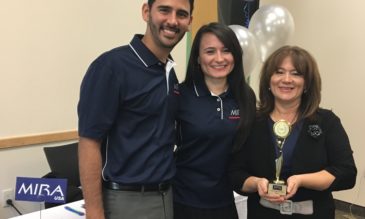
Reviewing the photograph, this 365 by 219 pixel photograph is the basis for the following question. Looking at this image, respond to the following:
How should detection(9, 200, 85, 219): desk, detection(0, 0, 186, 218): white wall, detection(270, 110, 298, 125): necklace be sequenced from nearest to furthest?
1. detection(270, 110, 298, 125): necklace
2. detection(9, 200, 85, 219): desk
3. detection(0, 0, 186, 218): white wall

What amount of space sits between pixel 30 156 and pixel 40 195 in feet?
5.41

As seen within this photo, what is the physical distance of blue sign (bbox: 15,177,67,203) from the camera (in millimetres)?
1428

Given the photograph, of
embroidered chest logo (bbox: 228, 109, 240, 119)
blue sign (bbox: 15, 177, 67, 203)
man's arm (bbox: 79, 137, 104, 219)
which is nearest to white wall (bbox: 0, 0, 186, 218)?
blue sign (bbox: 15, 177, 67, 203)

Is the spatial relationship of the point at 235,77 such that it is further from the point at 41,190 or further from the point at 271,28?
the point at 271,28

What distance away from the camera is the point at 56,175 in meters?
2.63

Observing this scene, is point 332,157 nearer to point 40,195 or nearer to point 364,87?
point 40,195

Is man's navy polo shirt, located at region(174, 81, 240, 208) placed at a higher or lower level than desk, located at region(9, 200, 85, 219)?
higher

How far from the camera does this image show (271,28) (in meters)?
2.91

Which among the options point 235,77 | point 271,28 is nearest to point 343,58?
point 271,28

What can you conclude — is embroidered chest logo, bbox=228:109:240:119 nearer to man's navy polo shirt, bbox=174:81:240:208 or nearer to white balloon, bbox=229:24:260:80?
man's navy polo shirt, bbox=174:81:240:208

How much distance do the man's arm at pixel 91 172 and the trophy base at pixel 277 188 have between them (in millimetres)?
618

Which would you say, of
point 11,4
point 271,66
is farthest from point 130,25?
point 271,66

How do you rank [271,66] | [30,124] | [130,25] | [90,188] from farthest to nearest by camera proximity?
[130,25] < [30,124] < [271,66] < [90,188]

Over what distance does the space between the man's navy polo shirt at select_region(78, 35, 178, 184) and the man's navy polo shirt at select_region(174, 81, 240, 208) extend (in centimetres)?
19
